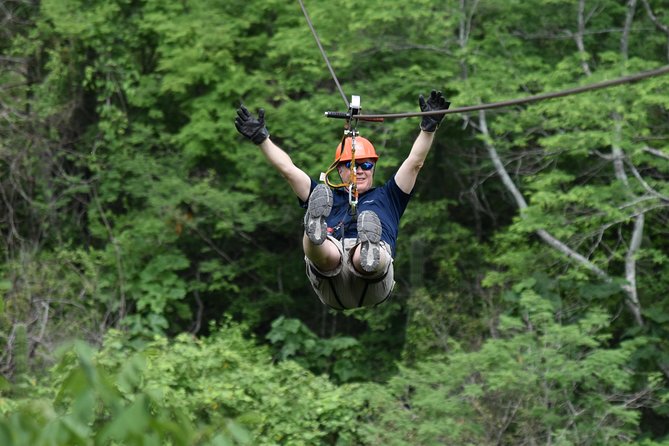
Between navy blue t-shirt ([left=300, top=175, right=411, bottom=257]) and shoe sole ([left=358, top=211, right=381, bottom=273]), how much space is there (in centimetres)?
30

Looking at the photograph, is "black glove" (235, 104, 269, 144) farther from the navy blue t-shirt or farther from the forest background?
the forest background

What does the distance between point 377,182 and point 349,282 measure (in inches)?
294

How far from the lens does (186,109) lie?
14.4 m

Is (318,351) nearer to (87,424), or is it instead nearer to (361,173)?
(361,173)

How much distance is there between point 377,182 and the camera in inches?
495

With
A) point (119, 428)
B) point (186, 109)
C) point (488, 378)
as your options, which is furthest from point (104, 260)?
point (119, 428)

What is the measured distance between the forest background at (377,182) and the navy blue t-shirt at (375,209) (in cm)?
449

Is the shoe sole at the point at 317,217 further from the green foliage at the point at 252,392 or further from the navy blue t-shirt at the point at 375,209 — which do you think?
the green foliage at the point at 252,392

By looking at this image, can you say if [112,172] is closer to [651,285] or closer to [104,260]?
[104,260]

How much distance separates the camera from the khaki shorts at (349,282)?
5051mm

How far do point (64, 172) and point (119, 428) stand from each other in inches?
525

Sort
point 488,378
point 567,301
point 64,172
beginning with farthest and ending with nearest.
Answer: point 64,172 < point 567,301 < point 488,378

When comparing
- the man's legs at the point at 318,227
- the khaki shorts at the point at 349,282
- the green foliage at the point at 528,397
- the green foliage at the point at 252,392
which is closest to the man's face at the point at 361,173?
the khaki shorts at the point at 349,282

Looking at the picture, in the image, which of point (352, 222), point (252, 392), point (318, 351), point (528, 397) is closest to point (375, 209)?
point (352, 222)
